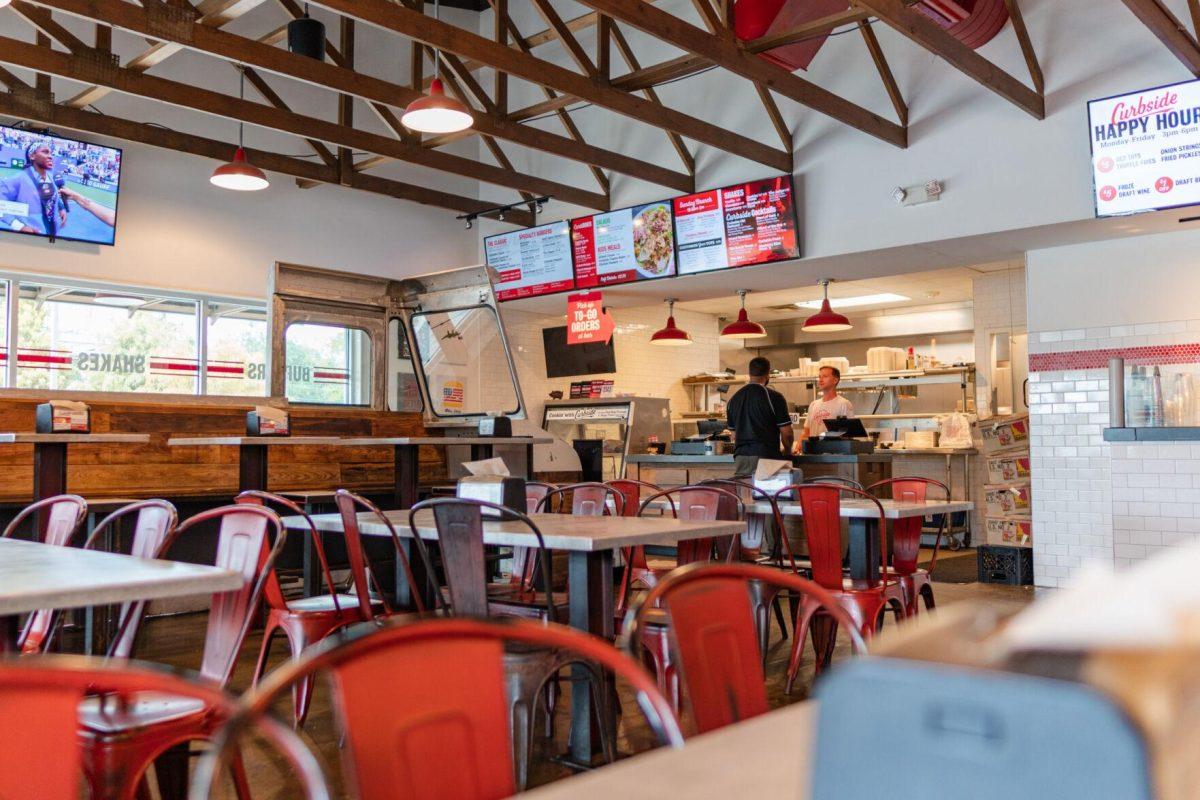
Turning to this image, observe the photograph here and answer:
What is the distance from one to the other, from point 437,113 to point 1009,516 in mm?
5144

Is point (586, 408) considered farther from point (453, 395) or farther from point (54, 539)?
point (54, 539)

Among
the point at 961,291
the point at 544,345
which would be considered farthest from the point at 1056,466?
the point at 544,345

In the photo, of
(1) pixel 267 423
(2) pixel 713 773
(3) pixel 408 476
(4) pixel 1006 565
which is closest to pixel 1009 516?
(4) pixel 1006 565

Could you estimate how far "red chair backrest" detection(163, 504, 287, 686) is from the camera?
2.28 meters

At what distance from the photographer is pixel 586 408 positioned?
10414 mm

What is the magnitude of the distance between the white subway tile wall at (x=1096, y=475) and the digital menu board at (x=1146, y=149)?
1065mm

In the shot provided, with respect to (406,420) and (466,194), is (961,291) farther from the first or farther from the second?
(406,420)

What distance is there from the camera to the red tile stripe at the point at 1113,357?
6.68m

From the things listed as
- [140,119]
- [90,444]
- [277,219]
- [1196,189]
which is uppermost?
[140,119]

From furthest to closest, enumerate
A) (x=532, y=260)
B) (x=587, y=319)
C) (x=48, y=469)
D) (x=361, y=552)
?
(x=532, y=260) < (x=587, y=319) < (x=48, y=469) < (x=361, y=552)

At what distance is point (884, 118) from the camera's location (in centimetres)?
745

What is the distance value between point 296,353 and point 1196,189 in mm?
6137

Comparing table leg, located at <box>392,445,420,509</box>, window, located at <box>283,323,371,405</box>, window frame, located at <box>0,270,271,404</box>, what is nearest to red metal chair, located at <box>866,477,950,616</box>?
table leg, located at <box>392,445,420,509</box>

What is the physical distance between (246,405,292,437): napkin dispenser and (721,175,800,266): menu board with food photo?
3.75m
